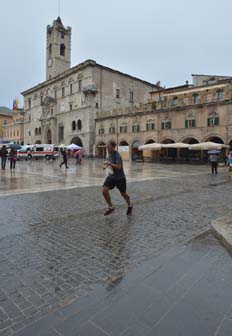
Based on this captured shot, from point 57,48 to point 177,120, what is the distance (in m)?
40.3

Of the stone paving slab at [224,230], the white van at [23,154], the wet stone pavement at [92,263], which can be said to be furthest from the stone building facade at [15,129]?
the stone paving slab at [224,230]

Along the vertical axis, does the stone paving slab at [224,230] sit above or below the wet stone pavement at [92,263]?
above

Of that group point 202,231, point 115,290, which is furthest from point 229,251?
point 115,290

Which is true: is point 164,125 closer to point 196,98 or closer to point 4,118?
point 196,98

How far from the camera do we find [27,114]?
219 ft

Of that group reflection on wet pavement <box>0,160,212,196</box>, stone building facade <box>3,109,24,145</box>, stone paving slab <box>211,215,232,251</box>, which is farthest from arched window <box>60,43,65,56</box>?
stone paving slab <box>211,215,232,251</box>

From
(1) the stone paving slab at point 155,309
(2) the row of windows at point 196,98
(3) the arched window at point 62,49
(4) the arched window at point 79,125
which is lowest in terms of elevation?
(1) the stone paving slab at point 155,309

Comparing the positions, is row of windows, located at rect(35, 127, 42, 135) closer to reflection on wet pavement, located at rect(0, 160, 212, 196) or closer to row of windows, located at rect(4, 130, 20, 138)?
row of windows, located at rect(4, 130, 20, 138)

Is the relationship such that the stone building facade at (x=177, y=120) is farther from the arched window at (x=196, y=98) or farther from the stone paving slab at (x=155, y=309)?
the stone paving slab at (x=155, y=309)

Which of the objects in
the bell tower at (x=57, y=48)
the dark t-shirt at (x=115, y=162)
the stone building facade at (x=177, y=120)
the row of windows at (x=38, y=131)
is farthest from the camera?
the row of windows at (x=38, y=131)

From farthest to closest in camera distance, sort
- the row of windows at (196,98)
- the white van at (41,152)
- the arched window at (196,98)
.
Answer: the white van at (41,152), the arched window at (196,98), the row of windows at (196,98)

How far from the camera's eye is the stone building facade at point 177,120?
30.3m

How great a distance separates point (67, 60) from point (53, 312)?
6607cm

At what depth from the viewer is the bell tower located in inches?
2266
